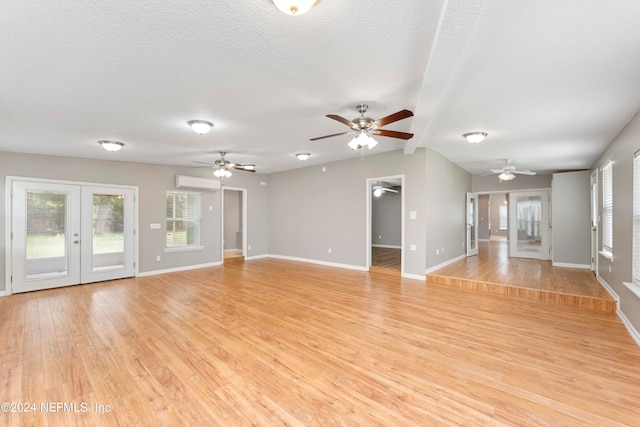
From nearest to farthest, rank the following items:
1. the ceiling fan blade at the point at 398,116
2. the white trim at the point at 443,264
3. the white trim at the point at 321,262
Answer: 1. the ceiling fan blade at the point at 398,116
2. the white trim at the point at 443,264
3. the white trim at the point at 321,262

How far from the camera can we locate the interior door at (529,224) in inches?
314

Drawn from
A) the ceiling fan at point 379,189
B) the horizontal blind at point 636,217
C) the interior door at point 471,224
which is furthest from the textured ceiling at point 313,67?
the ceiling fan at point 379,189

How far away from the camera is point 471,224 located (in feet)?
28.1

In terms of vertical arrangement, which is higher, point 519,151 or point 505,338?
point 519,151

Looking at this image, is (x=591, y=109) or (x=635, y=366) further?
(x=591, y=109)

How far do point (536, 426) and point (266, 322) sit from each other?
2.73 m

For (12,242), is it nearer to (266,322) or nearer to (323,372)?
(266,322)

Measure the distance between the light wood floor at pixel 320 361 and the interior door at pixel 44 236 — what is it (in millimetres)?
974

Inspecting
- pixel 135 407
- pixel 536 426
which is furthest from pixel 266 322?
pixel 536 426

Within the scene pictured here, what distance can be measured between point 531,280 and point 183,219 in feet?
25.5

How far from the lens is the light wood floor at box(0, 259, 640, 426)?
198 centimetres

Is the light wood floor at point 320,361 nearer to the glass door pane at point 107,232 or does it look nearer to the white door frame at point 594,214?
the glass door pane at point 107,232

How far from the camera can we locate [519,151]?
5.66m

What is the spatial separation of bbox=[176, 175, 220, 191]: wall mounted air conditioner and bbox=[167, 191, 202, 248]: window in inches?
13.8
